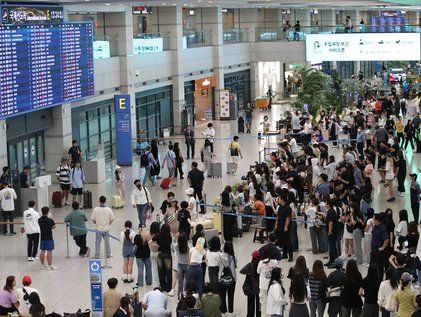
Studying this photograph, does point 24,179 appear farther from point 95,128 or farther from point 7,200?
point 95,128

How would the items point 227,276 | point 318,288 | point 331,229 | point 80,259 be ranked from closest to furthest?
point 318,288
point 227,276
point 331,229
point 80,259

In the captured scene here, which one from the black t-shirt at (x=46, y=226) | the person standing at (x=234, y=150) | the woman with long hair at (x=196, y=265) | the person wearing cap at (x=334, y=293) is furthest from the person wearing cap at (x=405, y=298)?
the person standing at (x=234, y=150)

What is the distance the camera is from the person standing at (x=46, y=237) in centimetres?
1958

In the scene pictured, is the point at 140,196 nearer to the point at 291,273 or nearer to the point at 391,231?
the point at 391,231

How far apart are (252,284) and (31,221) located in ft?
20.4

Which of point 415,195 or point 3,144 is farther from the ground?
point 3,144

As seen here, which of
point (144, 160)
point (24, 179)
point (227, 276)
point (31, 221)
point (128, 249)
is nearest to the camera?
point (227, 276)

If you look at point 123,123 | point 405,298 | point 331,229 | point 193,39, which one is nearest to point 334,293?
point 405,298

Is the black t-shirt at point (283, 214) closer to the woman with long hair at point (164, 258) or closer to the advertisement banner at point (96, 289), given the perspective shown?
the woman with long hair at point (164, 258)

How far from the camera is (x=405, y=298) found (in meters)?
13.7

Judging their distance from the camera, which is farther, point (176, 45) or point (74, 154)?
point (176, 45)

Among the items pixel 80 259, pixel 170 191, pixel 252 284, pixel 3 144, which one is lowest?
pixel 80 259

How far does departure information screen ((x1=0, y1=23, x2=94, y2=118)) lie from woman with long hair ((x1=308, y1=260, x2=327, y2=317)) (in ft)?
45.4

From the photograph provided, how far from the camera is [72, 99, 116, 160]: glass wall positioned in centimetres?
3428
